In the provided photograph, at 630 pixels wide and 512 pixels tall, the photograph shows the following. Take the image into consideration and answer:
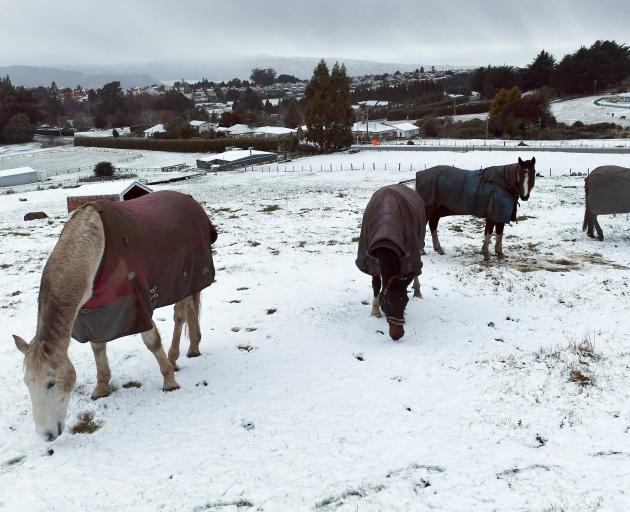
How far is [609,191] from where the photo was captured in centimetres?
1416

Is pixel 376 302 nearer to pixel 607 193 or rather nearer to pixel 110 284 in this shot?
pixel 110 284

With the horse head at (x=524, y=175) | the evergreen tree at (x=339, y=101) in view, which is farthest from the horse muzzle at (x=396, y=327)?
the evergreen tree at (x=339, y=101)

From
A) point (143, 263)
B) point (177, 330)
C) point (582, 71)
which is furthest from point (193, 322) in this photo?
point (582, 71)

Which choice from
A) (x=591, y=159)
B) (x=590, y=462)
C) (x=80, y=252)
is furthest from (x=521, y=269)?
(x=591, y=159)

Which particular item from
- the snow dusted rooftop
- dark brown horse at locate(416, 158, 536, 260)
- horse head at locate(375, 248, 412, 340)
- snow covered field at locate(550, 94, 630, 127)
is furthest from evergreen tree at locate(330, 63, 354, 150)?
horse head at locate(375, 248, 412, 340)

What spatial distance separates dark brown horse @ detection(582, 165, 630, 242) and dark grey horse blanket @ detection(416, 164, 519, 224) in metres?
3.97

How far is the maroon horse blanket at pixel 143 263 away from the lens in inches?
→ 218

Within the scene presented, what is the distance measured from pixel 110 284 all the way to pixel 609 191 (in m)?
14.7

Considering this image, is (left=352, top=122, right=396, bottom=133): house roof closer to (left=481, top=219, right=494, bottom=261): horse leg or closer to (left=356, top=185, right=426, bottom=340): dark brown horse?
(left=481, top=219, right=494, bottom=261): horse leg

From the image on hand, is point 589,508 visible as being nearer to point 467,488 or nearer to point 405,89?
point 467,488

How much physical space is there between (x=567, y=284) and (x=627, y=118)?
80.9 meters

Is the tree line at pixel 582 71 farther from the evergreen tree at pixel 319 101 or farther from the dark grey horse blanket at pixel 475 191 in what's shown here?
the dark grey horse blanket at pixel 475 191

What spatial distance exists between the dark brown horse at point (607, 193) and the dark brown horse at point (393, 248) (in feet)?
28.8

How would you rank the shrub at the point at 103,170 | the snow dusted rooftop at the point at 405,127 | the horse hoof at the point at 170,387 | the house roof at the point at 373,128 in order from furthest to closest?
the snow dusted rooftop at the point at 405,127 < the house roof at the point at 373,128 < the shrub at the point at 103,170 < the horse hoof at the point at 170,387
